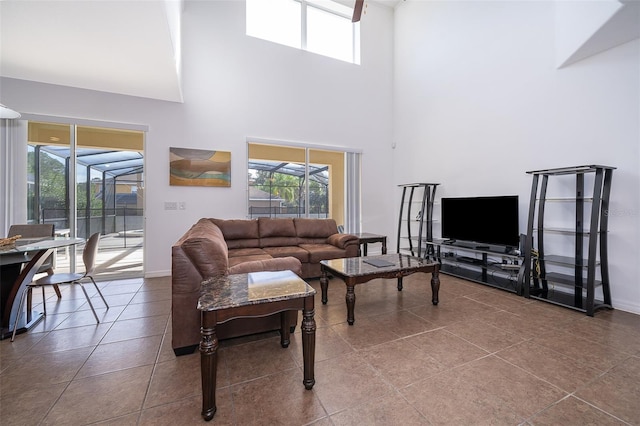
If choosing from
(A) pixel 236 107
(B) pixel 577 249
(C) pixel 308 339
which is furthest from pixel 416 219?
(C) pixel 308 339

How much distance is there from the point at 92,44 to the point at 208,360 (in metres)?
3.38

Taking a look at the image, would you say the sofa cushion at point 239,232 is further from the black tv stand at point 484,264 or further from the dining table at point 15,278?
the black tv stand at point 484,264

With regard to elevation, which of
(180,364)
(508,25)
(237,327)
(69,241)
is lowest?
(180,364)

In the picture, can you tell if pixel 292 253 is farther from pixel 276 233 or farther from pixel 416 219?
pixel 416 219

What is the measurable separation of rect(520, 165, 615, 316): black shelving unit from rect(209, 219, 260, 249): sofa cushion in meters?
3.71

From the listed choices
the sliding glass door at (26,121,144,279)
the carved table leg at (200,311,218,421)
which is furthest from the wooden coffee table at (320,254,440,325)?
the sliding glass door at (26,121,144,279)

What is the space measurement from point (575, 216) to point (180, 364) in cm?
432

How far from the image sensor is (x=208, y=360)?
1.41m

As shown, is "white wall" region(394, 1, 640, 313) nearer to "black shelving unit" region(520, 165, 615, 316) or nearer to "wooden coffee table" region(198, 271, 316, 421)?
"black shelving unit" region(520, 165, 615, 316)

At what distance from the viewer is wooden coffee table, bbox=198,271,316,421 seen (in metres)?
1.42

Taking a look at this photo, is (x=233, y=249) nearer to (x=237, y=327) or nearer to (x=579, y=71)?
(x=237, y=327)

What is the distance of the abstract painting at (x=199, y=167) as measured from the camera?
4.39 meters

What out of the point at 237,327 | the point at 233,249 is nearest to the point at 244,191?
the point at 233,249

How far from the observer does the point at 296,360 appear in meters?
1.98
